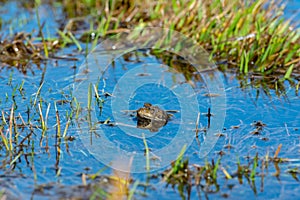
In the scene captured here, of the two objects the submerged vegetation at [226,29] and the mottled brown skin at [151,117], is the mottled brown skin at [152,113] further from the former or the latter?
the submerged vegetation at [226,29]

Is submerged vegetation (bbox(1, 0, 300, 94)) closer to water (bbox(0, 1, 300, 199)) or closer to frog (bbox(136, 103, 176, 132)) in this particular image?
water (bbox(0, 1, 300, 199))

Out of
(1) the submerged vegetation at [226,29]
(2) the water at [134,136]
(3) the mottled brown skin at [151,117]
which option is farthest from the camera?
(1) the submerged vegetation at [226,29]

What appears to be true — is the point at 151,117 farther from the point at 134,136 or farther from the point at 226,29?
the point at 226,29

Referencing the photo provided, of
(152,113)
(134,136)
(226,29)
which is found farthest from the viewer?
(226,29)

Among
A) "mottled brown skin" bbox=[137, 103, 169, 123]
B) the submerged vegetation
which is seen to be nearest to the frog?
"mottled brown skin" bbox=[137, 103, 169, 123]

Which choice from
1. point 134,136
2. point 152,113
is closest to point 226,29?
point 152,113

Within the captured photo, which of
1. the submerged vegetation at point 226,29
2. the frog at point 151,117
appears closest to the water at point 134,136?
the frog at point 151,117

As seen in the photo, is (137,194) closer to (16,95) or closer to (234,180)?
(234,180)

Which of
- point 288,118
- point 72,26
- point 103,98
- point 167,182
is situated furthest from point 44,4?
point 167,182
